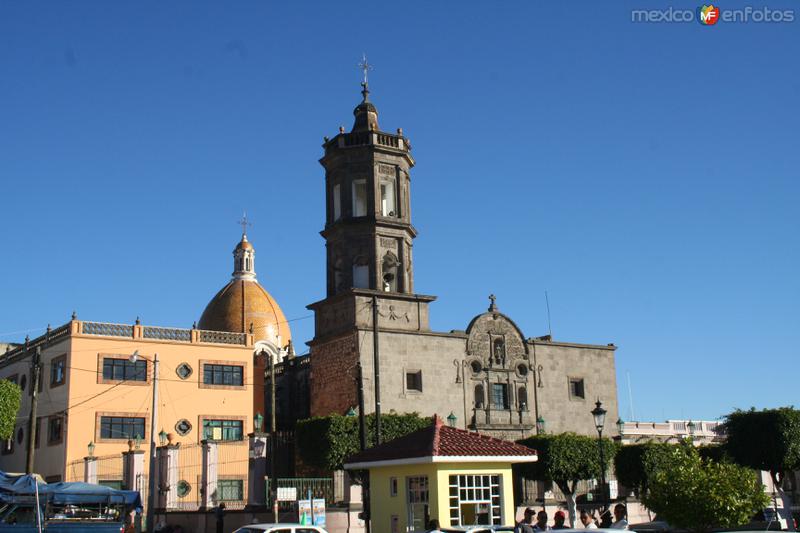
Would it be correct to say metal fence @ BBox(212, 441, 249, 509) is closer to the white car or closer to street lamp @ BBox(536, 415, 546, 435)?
street lamp @ BBox(536, 415, 546, 435)

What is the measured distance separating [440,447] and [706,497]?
648 cm

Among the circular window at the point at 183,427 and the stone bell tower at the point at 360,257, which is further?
the circular window at the point at 183,427

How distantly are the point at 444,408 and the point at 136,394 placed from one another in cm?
1466

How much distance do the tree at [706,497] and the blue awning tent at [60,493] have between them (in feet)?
53.8

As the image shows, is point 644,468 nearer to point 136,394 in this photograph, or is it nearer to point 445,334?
point 445,334

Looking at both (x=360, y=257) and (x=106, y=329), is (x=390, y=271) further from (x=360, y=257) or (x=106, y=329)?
(x=106, y=329)

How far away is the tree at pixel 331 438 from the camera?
36125 millimetres

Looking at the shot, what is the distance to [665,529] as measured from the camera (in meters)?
24.3

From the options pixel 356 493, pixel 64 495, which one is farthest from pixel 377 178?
pixel 64 495

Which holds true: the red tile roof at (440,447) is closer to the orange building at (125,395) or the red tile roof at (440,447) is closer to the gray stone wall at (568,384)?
the orange building at (125,395)

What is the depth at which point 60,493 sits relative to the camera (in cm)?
2720

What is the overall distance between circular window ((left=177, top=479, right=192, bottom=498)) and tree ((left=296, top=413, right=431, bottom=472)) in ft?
15.1

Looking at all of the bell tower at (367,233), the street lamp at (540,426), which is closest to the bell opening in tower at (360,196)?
the bell tower at (367,233)

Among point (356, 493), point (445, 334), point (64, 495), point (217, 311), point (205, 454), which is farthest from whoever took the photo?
point (217, 311)
